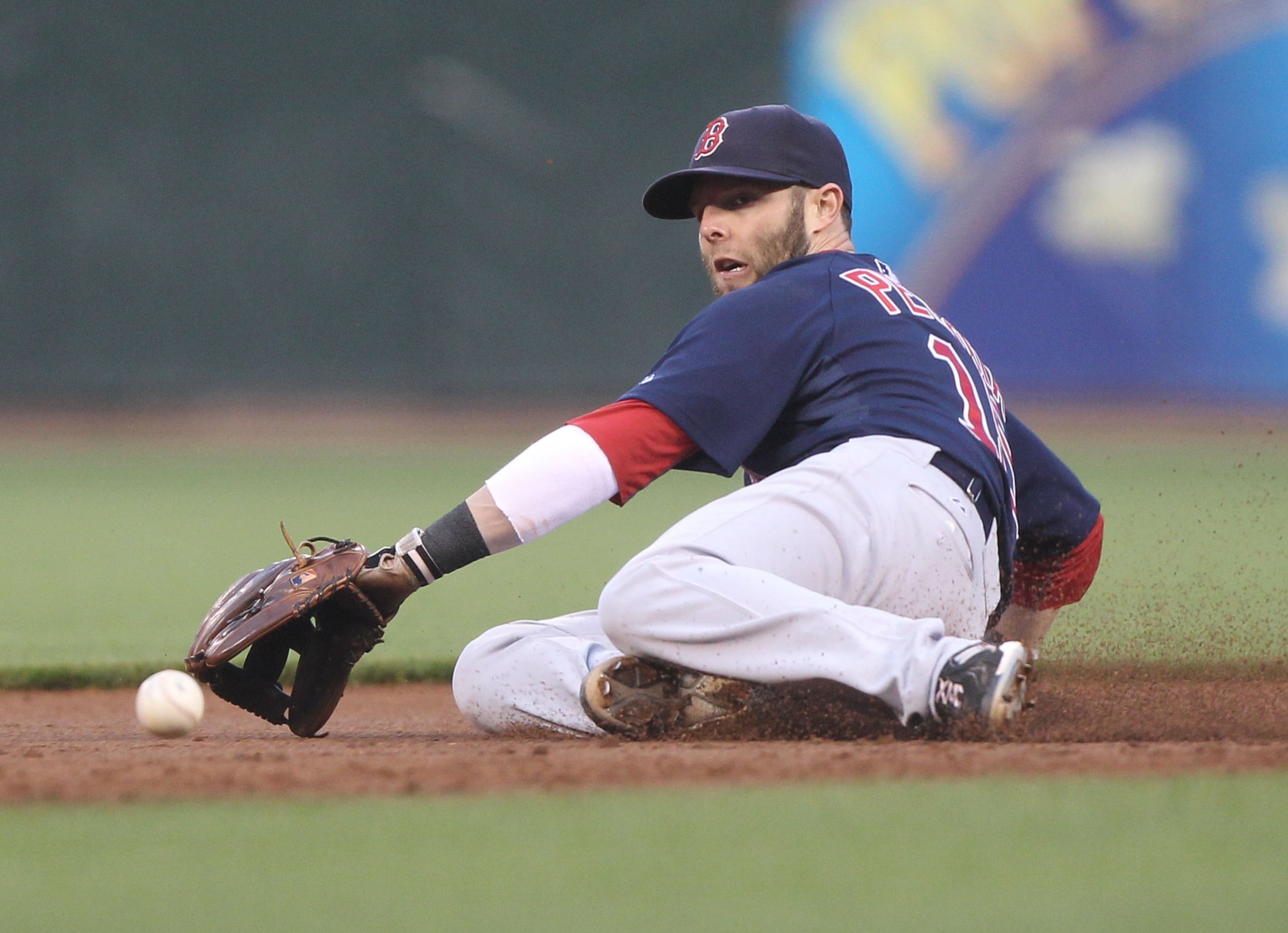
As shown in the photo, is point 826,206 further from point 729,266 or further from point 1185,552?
point 1185,552

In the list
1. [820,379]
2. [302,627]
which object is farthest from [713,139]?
[302,627]

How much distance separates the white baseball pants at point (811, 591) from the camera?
6.70ft

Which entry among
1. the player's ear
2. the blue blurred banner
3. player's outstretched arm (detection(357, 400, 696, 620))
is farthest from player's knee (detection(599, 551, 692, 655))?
the blue blurred banner

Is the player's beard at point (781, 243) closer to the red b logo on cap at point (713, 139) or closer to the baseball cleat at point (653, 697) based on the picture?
the red b logo on cap at point (713, 139)

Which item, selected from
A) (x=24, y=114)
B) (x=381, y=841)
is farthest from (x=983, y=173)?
(x=381, y=841)

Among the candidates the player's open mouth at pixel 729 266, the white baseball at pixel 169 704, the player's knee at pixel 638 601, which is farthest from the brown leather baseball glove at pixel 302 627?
the player's open mouth at pixel 729 266

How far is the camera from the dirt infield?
5.64ft

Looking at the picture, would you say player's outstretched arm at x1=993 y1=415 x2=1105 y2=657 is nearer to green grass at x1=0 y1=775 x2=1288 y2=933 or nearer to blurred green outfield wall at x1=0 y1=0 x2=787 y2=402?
green grass at x1=0 y1=775 x2=1288 y2=933

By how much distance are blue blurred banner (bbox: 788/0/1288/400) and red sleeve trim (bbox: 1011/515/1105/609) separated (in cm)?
665

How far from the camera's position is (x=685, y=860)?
1341 mm

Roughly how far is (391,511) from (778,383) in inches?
163

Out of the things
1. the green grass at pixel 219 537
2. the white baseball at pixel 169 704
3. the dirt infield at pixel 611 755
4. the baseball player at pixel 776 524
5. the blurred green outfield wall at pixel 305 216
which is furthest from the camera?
the blurred green outfield wall at pixel 305 216

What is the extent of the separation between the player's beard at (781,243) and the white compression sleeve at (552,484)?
483 millimetres

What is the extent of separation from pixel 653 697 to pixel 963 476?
0.56 metres
